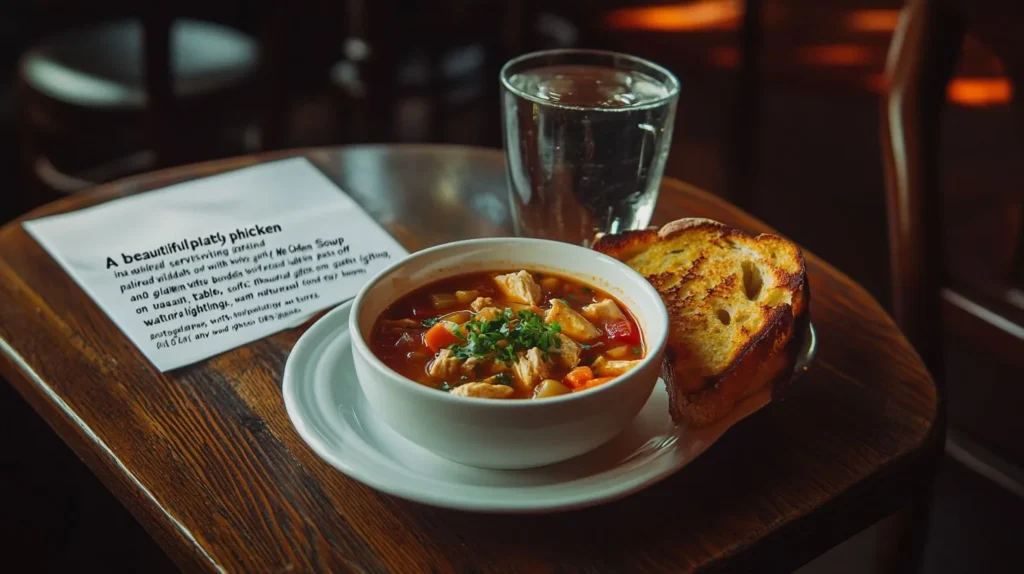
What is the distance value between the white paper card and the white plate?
186mm

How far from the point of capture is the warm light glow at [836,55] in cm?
389

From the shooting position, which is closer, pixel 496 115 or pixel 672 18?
pixel 496 115

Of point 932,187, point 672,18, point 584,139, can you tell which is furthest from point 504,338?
point 672,18

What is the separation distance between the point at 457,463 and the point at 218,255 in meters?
0.54

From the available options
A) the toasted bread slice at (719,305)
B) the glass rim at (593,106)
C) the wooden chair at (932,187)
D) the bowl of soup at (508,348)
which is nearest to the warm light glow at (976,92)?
the wooden chair at (932,187)

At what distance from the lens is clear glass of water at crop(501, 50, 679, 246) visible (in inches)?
46.8

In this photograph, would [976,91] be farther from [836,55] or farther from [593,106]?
[593,106]

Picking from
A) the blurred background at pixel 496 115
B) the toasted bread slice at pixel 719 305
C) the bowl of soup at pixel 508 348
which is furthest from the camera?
the blurred background at pixel 496 115

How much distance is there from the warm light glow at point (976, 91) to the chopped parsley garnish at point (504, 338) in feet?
10.9

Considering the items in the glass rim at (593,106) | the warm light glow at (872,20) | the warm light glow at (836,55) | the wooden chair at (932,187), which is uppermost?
the glass rim at (593,106)

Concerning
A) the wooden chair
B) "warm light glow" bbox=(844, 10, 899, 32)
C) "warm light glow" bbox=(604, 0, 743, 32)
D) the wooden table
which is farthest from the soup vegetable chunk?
"warm light glow" bbox=(844, 10, 899, 32)

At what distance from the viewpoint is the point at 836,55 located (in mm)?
3953

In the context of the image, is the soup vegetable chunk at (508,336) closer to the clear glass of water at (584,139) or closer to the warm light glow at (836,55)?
the clear glass of water at (584,139)

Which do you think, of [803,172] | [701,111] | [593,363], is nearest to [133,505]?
[593,363]
